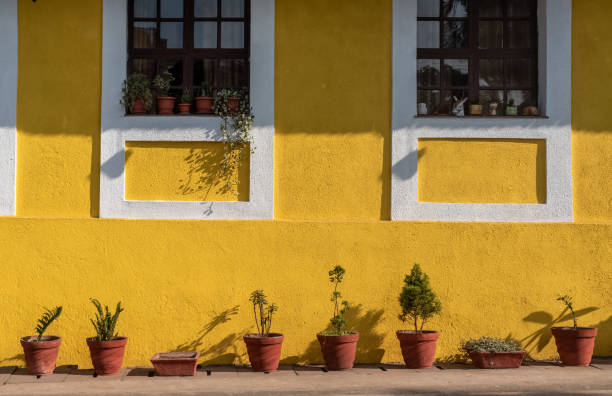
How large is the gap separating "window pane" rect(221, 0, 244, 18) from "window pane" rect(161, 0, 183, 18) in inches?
19.9

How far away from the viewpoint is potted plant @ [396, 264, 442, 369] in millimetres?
8438

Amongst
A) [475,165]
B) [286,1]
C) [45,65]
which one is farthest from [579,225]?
[45,65]

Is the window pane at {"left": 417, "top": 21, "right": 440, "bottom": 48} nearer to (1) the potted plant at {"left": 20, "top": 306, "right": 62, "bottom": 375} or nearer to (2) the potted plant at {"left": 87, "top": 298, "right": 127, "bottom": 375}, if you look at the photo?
(2) the potted plant at {"left": 87, "top": 298, "right": 127, "bottom": 375}

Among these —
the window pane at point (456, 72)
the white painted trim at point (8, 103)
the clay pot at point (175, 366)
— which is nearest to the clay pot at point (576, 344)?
the window pane at point (456, 72)

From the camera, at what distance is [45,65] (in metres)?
8.92

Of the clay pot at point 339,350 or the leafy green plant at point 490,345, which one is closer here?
the clay pot at point 339,350

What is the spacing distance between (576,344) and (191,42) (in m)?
5.65


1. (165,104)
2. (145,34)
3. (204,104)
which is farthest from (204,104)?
(145,34)

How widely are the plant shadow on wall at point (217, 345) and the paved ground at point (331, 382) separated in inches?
7.5

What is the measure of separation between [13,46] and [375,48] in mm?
4196

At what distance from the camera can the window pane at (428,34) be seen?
9.34 metres

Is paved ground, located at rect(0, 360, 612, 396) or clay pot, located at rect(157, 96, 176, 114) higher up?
clay pot, located at rect(157, 96, 176, 114)

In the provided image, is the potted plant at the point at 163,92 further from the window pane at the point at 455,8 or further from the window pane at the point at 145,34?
the window pane at the point at 455,8

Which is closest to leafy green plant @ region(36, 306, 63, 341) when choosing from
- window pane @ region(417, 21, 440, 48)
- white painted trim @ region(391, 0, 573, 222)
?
white painted trim @ region(391, 0, 573, 222)
